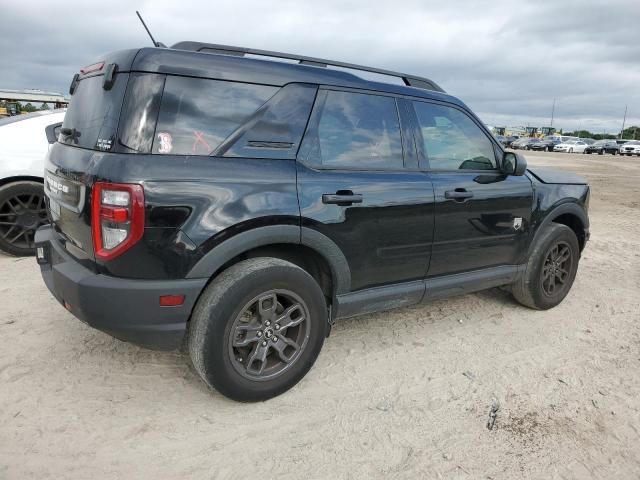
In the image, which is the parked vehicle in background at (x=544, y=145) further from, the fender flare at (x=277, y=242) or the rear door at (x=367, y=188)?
the fender flare at (x=277, y=242)

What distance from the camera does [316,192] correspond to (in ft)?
9.47

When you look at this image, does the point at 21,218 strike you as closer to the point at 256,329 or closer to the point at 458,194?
the point at 256,329

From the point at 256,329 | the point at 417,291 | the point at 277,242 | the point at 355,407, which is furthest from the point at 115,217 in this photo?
the point at 417,291

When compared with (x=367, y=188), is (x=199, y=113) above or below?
above

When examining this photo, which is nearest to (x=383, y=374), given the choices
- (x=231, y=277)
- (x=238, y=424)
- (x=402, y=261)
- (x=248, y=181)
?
(x=402, y=261)

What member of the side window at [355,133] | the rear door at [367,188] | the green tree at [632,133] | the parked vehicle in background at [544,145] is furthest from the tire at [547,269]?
the green tree at [632,133]

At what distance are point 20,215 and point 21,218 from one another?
0.12 ft

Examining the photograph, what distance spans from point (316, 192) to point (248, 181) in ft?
1.42

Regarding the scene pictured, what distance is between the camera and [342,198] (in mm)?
2973

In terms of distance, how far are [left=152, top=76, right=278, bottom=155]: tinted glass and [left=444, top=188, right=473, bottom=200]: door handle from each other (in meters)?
1.50

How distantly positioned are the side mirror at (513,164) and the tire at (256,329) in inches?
76.7

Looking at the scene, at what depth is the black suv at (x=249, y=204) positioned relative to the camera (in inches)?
97.3

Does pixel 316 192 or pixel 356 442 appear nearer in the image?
pixel 356 442

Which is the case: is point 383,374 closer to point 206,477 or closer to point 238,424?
point 238,424
